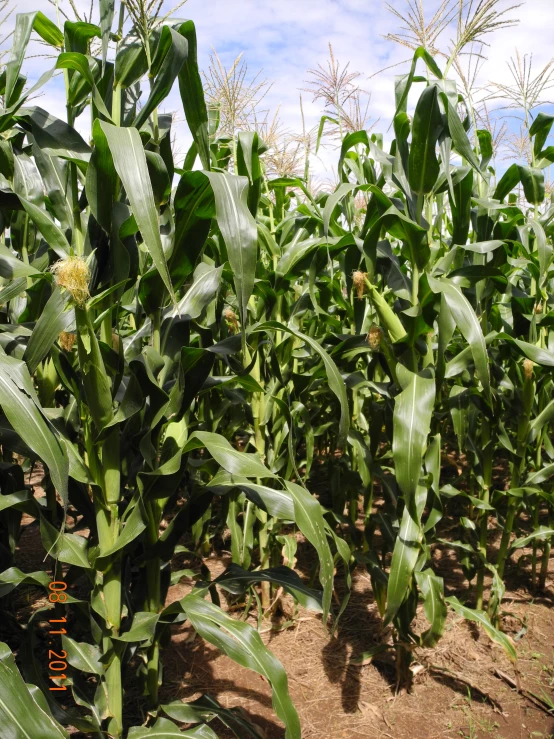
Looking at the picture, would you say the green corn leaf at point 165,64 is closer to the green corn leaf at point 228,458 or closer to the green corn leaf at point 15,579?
the green corn leaf at point 228,458

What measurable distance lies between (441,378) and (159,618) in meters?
1.20

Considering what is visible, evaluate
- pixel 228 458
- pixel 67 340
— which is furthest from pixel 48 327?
pixel 228 458

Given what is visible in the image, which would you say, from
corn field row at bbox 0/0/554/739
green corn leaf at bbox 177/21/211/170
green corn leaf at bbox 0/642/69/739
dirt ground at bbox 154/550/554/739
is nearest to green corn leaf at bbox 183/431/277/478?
corn field row at bbox 0/0/554/739

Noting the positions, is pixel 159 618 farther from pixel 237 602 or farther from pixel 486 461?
pixel 486 461

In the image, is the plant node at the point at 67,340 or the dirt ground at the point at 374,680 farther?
the dirt ground at the point at 374,680

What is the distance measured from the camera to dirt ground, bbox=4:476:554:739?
6.96 feet

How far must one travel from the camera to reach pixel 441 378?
2021 mm

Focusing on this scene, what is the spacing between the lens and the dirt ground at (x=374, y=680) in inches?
83.5

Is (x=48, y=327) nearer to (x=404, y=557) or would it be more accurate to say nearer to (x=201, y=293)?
(x=201, y=293)

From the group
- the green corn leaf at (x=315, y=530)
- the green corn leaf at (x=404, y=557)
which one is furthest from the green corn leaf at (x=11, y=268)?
the green corn leaf at (x=404, y=557)

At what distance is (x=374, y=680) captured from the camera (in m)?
2.35

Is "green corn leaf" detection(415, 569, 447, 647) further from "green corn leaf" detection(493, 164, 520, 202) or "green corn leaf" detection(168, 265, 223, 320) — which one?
"green corn leaf" detection(493, 164, 520, 202)

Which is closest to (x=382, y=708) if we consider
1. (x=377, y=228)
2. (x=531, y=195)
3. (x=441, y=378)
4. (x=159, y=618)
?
(x=159, y=618)

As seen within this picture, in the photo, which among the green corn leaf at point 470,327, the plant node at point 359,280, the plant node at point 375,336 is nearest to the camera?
the green corn leaf at point 470,327
